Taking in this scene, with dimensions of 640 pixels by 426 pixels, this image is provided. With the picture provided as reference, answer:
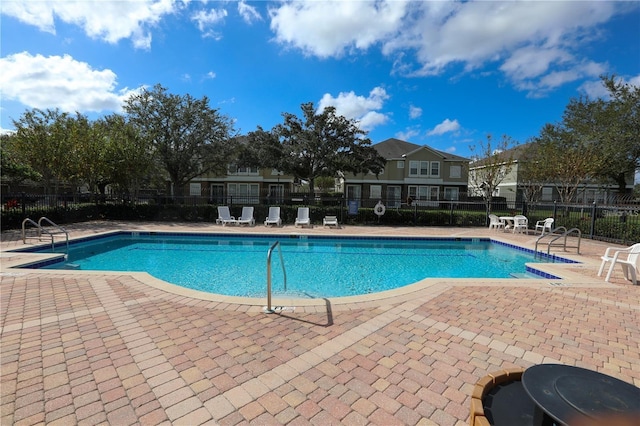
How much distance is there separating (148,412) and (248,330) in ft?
4.71

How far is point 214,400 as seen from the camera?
8.11ft

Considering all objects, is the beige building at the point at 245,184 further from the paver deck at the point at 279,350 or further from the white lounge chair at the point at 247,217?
the paver deck at the point at 279,350

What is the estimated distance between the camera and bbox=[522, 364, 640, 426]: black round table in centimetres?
169

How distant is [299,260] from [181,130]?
14.4 metres

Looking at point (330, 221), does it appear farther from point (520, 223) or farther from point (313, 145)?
point (520, 223)

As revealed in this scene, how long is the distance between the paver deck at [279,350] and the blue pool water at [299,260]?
2.26 metres

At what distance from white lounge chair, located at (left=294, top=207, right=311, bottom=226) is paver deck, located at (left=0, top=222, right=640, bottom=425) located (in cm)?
1067

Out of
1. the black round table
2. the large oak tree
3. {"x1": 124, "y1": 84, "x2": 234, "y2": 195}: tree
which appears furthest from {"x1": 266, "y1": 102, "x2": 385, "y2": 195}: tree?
the black round table

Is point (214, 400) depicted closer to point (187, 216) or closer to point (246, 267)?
point (246, 267)

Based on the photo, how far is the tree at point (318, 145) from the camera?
1973 cm

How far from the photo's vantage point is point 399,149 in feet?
114

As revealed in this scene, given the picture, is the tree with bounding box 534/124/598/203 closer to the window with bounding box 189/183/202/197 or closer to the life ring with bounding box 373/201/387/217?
the life ring with bounding box 373/201/387/217

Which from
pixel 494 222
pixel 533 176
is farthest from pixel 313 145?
pixel 533 176

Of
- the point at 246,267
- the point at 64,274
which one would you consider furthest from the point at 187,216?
the point at 64,274
